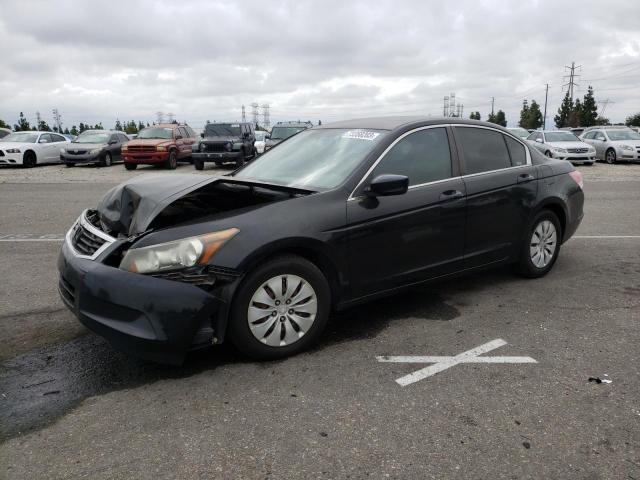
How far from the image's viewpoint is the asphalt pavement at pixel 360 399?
2604 millimetres

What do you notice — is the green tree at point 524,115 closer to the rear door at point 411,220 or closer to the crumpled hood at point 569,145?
the crumpled hood at point 569,145

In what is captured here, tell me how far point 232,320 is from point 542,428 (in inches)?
72.8

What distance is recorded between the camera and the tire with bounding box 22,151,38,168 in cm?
2236

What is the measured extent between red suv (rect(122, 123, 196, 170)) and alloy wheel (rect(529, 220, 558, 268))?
18.2 meters

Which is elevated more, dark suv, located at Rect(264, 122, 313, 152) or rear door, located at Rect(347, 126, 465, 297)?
dark suv, located at Rect(264, 122, 313, 152)

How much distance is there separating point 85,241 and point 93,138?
21.7 metres

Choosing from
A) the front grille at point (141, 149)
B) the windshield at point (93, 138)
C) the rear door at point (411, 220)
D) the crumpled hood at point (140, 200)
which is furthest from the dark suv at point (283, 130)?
the crumpled hood at point (140, 200)

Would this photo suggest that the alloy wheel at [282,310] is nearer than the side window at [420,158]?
Yes

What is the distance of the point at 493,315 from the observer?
14.9 feet

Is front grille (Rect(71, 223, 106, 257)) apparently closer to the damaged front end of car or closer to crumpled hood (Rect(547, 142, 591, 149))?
the damaged front end of car

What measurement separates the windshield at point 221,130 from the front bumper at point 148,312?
19582 mm

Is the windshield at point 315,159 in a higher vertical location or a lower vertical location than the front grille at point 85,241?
higher

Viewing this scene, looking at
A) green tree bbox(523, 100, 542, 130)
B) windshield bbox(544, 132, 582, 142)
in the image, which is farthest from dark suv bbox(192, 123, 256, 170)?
green tree bbox(523, 100, 542, 130)

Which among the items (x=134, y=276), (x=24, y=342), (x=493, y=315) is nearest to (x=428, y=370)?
(x=493, y=315)
